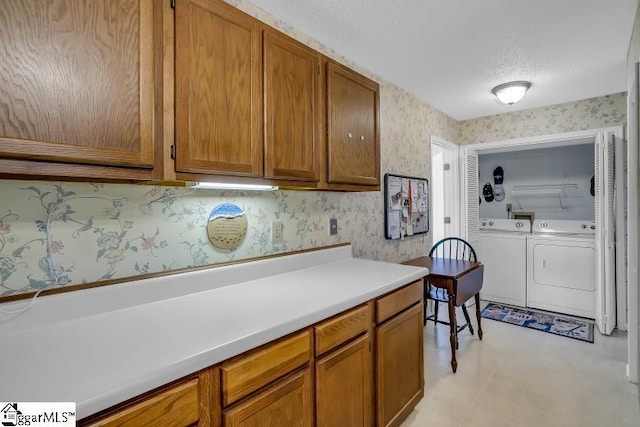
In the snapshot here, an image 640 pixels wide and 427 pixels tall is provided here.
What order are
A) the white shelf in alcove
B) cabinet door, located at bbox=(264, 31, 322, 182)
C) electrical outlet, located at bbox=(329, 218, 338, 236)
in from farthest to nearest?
the white shelf in alcove → electrical outlet, located at bbox=(329, 218, 338, 236) → cabinet door, located at bbox=(264, 31, 322, 182)

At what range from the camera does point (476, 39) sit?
2.15 m

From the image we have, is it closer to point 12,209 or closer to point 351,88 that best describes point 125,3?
point 12,209

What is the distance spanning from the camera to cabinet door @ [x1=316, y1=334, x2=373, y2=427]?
1.30 metres

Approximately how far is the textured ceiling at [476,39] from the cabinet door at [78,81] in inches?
40.4

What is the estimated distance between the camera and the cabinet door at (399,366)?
163 cm

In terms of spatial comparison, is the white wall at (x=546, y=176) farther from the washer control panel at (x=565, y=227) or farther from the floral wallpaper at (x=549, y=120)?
the floral wallpaper at (x=549, y=120)

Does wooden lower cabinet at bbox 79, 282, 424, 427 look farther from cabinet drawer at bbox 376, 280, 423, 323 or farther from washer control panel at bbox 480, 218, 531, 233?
washer control panel at bbox 480, 218, 531, 233

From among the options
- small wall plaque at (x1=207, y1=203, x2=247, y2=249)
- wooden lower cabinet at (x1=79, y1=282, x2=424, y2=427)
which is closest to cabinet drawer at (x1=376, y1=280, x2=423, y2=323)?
wooden lower cabinet at (x1=79, y1=282, x2=424, y2=427)

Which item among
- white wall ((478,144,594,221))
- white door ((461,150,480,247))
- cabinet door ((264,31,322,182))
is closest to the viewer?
cabinet door ((264,31,322,182))

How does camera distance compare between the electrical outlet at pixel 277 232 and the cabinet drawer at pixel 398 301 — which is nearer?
the cabinet drawer at pixel 398 301

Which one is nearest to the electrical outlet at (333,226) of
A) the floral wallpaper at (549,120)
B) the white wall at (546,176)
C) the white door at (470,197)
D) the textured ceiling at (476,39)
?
the textured ceiling at (476,39)

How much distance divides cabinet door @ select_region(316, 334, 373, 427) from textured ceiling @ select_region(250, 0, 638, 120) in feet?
5.91

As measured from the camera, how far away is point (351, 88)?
1937 millimetres

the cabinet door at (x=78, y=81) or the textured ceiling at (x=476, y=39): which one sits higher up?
the textured ceiling at (x=476, y=39)
